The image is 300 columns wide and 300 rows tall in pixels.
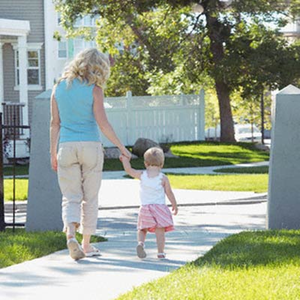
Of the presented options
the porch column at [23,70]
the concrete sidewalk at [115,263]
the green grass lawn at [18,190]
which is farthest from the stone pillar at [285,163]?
the porch column at [23,70]

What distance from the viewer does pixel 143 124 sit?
36.3 meters

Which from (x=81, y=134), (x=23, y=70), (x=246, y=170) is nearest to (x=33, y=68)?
(x=23, y=70)

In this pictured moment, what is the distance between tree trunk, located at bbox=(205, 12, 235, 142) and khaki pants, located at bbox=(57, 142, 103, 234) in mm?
28016

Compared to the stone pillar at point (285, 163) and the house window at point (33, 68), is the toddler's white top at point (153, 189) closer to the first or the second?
the stone pillar at point (285, 163)

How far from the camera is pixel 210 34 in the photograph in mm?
37719

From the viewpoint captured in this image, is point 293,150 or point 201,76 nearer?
point 293,150

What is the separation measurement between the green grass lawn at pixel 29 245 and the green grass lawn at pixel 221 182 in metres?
9.57

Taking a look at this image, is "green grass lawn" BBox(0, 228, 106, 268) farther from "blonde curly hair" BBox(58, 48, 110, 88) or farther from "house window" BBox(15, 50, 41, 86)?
"house window" BBox(15, 50, 41, 86)

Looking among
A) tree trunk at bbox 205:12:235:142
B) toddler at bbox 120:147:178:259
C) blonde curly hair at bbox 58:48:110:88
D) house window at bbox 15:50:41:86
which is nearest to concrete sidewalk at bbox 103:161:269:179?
tree trunk at bbox 205:12:235:142

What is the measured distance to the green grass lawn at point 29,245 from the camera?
8609 millimetres

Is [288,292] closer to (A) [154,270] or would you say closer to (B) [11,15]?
(A) [154,270]

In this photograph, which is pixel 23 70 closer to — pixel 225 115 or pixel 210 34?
pixel 210 34

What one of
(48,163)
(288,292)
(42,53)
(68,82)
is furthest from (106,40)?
(288,292)

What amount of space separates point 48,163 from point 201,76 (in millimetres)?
30032
